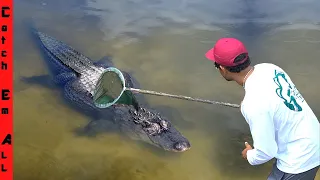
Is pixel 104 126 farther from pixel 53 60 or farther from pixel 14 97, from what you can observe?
pixel 53 60

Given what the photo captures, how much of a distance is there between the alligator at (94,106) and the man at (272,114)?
1981 mm

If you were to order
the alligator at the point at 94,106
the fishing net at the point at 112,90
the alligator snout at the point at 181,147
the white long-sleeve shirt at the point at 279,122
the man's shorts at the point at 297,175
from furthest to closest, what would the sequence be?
the alligator at the point at 94,106
the alligator snout at the point at 181,147
the fishing net at the point at 112,90
the man's shorts at the point at 297,175
the white long-sleeve shirt at the point at 279,122

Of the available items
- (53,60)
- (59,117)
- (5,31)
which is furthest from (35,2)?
(59,117)

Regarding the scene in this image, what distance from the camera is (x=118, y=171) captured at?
468cm

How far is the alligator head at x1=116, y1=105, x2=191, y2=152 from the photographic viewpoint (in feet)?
16.3

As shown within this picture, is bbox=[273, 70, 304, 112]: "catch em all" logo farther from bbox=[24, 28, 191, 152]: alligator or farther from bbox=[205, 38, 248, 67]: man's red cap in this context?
bbox=[24, 28, 191, 152]: alligator

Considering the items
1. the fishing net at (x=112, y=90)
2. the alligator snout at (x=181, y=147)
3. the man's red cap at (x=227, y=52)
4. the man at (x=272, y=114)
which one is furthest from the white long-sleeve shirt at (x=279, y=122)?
the alligator snout at (x=181, y=147)

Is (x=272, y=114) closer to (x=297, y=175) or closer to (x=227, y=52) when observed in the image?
(x=227, y=52)

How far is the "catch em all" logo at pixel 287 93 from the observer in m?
2.62

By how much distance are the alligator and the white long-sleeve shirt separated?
206cm

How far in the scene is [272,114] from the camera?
8.39ft

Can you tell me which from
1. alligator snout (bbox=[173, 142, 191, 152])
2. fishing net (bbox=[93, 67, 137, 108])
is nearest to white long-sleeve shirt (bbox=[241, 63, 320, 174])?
fishing net (bbox=[93, 67, 137, 108])

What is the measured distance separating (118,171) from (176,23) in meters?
3.39

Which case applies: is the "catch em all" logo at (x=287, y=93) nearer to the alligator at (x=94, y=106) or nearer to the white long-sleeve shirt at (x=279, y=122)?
the white long-sleeve shirt at (x=279, y=122)
